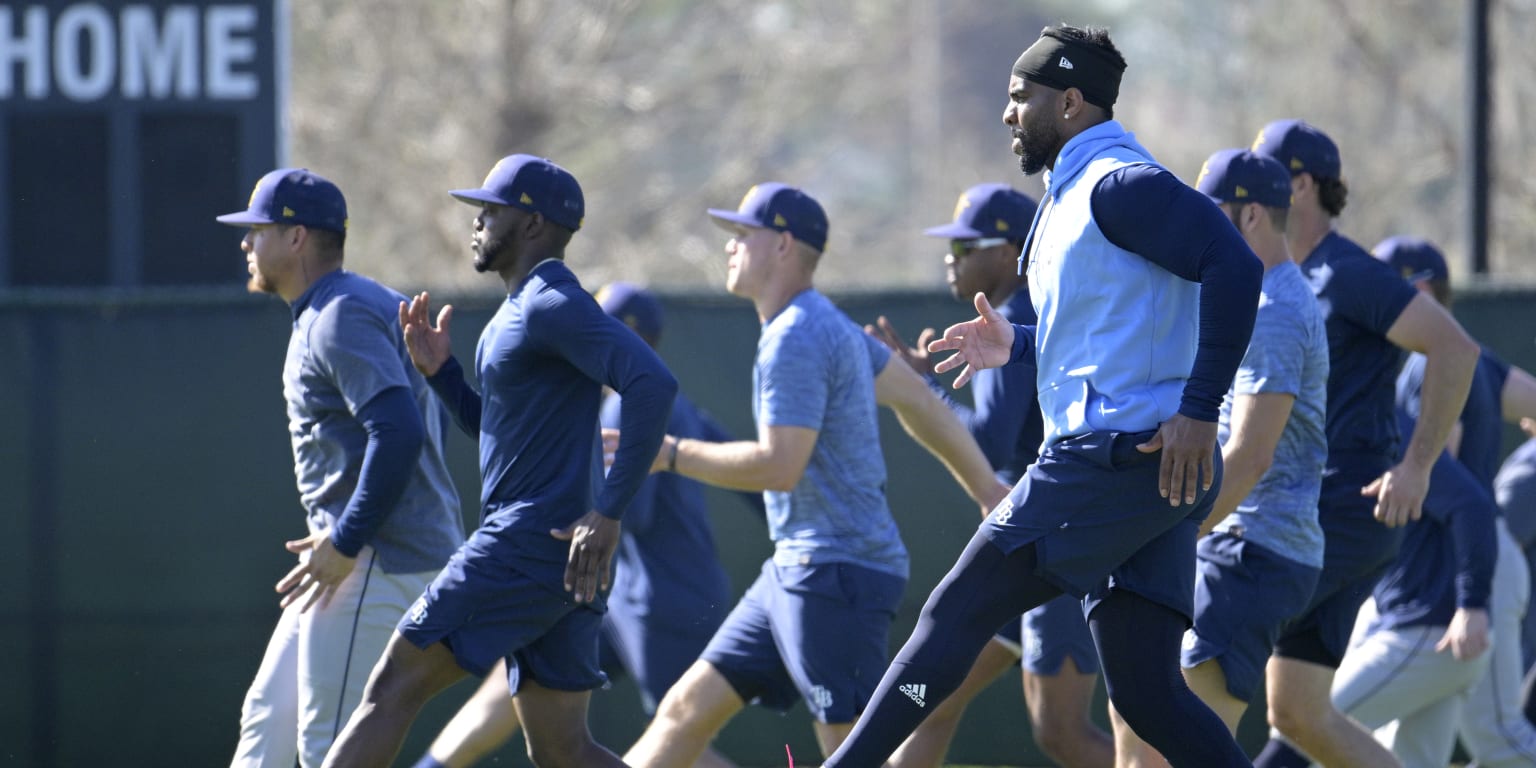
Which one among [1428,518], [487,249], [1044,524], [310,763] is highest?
[487,249]

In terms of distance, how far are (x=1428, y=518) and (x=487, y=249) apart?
11.6ft

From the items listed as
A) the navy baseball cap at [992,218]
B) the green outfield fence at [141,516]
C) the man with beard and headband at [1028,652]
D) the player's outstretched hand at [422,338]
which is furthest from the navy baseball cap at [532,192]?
the green outfield fence at [141,516]

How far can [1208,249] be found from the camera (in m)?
4.47

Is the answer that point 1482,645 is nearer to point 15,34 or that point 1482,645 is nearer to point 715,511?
point 715,511

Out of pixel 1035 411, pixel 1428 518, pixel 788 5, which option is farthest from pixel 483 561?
pixel 788 5

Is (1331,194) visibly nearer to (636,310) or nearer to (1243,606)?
(1243,606)

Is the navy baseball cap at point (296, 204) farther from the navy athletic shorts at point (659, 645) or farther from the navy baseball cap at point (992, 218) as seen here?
the navy athletic shorts at point (659, 645)

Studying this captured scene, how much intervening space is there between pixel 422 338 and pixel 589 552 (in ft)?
3.32

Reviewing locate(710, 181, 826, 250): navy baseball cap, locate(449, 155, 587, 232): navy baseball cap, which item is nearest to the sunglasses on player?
locate(710, 181, 826, 250): navy baseball cap

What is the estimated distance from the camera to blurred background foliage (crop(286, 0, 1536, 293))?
22766 mm

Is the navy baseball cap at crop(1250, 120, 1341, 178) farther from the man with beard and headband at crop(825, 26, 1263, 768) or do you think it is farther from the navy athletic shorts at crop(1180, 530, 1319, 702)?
the man with beard and headband at crop(825, 26, 1263, 768)

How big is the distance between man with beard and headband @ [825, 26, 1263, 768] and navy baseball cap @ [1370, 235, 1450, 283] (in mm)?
2952

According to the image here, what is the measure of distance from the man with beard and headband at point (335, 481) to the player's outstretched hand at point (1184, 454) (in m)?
2.16

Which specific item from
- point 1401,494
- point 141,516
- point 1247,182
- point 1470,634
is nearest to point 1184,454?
point 1247,182
